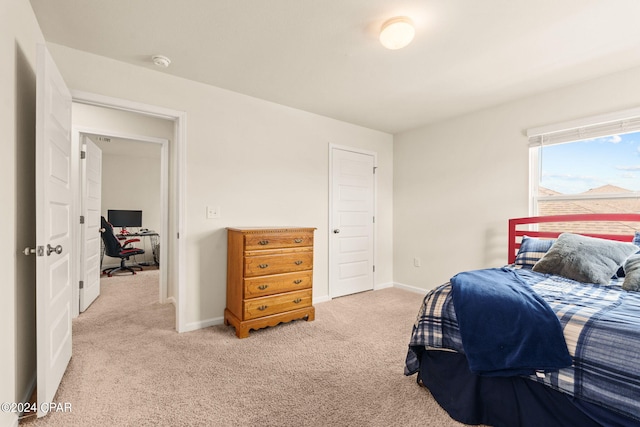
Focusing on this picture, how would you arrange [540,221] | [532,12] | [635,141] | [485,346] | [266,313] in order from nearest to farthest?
[485,346]
[532,12]
[635,141]
[266,313]
[540,221]

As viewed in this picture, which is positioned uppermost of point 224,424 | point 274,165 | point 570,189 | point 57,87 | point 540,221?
point 57,87

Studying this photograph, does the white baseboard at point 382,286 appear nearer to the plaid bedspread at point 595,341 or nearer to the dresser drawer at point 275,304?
the dresser drawer at point 275,304

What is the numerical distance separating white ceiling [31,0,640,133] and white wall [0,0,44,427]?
475 millimetres

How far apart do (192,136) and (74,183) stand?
65.9 inches

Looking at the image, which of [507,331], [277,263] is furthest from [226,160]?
[507,331]

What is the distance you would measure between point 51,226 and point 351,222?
10.4 feet

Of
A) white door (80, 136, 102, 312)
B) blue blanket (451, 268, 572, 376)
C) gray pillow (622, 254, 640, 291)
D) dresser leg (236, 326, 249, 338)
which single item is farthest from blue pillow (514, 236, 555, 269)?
white door (80, 136, 102, 312)

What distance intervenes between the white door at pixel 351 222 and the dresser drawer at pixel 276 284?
34.5 inches

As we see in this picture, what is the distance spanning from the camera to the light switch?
118 inches

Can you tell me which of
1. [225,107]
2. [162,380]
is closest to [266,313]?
[162,380]

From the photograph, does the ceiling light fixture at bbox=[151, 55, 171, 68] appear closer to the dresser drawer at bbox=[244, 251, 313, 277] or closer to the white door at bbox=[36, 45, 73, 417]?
the white door at bbox=[36, 45, 73, 417]

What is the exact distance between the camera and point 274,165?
3.45 m

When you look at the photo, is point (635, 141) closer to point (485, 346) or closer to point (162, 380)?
point (485, 346)

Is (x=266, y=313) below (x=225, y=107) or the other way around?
below
